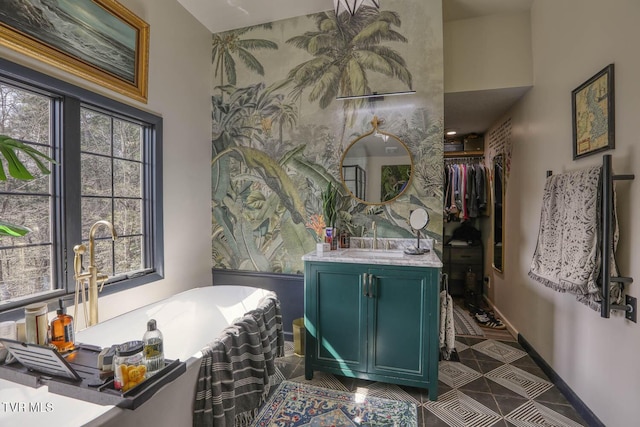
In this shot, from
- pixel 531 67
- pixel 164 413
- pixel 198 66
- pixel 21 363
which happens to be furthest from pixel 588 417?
pixel 198 66

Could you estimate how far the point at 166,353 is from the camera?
205cm

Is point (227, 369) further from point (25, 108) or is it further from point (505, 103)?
point (505, 103)

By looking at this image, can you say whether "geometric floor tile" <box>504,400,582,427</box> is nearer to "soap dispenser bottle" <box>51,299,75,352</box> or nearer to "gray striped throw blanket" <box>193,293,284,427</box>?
"gray striped throw blanket" <box>193,293,284,427</box>

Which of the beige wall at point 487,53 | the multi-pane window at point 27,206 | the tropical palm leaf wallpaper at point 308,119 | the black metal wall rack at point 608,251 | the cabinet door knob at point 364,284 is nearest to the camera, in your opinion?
the black metal wall rack at point 608,251

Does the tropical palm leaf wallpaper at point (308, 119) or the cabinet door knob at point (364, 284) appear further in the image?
the tropical palm leaf wallpaper at point (308, 119)

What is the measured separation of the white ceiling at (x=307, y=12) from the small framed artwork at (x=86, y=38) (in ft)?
2.82

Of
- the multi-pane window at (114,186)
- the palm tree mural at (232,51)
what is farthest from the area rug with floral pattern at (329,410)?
the palm tree mural at (232,51)

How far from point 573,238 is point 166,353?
9.12 ft

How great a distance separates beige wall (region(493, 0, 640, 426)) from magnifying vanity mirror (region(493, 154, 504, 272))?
213 millimetres

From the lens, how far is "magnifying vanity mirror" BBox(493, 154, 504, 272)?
141 inches

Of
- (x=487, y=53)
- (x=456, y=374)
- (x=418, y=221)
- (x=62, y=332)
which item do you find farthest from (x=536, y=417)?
(x=487, y=53)

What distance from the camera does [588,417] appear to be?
1.86 m

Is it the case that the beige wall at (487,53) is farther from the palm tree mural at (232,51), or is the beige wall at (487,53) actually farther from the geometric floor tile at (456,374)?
the geometric floor tile at (456,374)

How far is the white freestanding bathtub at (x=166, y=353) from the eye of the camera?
3.57 feet
